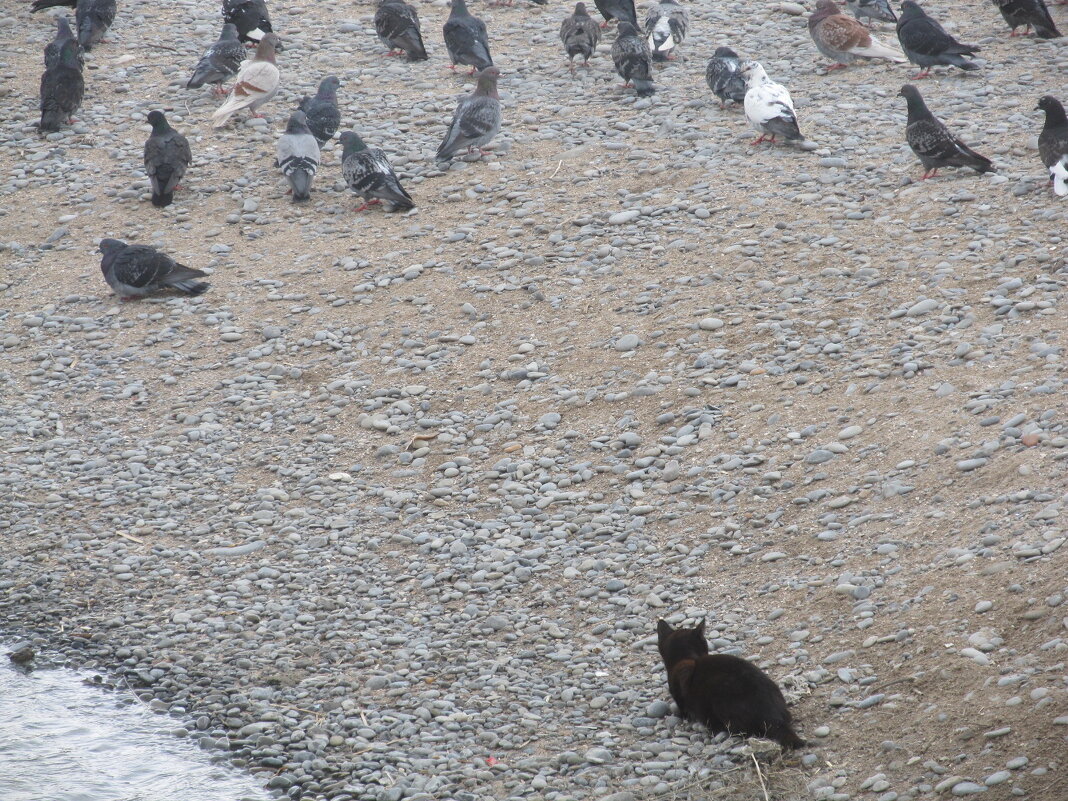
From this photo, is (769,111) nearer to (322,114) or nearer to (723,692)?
(322,114)

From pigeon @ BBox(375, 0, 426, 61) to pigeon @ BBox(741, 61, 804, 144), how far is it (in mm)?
4784

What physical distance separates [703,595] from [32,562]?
4069 mm

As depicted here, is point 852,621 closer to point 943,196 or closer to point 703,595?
point 703,595

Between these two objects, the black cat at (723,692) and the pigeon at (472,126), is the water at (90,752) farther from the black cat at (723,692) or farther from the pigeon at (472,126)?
the pigeon at (472,126)

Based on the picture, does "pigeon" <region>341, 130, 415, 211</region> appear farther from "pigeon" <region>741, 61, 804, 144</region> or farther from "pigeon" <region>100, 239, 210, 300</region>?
"pigeon" <region>741, 61, 804, 144</region>

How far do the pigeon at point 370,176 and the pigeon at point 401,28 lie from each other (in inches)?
138

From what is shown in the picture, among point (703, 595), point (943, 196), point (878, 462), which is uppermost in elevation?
point (943, 196)

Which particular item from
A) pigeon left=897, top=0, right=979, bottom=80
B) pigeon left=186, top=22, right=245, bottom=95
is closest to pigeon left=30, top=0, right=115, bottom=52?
pigeon left=186, top=22, right=245, bottom=95

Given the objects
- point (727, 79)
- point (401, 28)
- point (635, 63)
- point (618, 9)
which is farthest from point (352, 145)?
point (618, 9)

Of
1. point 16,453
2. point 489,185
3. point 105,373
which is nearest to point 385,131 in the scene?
point 489,185

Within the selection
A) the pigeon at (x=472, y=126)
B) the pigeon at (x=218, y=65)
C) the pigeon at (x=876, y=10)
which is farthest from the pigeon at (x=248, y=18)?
the pigeon at (x=876, y=10)

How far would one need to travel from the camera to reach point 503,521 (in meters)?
6.54

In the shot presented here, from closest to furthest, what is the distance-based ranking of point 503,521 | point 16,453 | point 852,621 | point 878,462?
point 852,621
point 878,462
point 503,521
point 16,453

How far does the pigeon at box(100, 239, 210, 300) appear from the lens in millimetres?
9188
